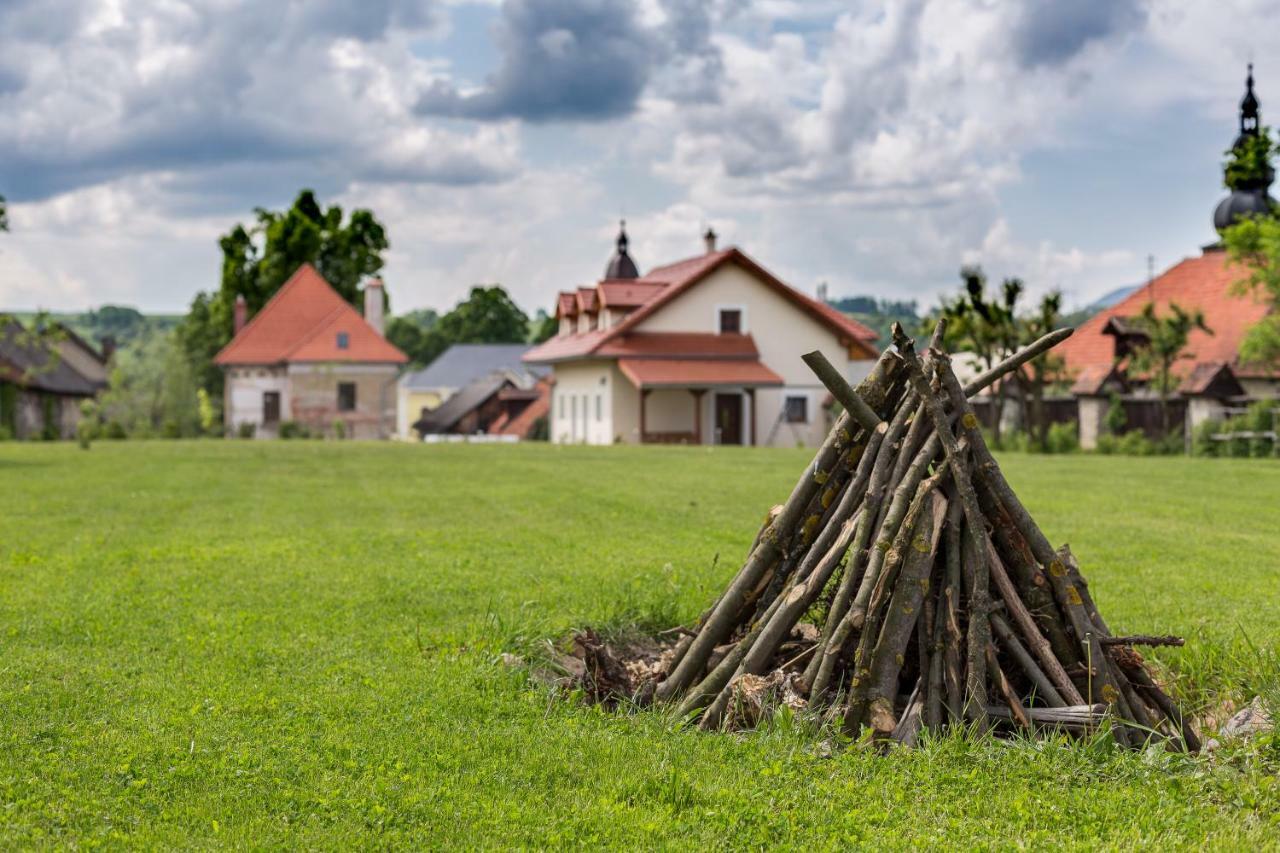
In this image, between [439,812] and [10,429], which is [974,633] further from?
[10,429]

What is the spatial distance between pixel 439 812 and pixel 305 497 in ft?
55.0

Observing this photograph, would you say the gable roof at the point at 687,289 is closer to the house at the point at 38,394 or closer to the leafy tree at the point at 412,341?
the house at the point at 38,394

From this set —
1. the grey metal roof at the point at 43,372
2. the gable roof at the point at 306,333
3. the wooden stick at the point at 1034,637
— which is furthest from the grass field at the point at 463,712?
the grey metal roof at the point at 43,372

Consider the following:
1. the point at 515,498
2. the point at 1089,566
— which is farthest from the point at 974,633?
the point at 515,498

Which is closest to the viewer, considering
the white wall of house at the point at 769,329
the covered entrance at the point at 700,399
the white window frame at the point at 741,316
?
the covered entrance at the point at 700,399

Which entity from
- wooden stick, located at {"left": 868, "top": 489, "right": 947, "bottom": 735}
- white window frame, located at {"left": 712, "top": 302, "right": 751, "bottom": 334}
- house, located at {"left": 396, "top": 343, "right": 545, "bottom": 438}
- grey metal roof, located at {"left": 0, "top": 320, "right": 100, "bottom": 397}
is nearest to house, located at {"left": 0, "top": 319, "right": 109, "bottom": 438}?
grey metal roof, located at {"left": 0, "top": 320, "right": 100, "bottom": 397}

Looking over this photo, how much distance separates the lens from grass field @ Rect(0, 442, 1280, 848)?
17.7ft

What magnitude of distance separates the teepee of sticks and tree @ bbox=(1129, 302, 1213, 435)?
36.2 m

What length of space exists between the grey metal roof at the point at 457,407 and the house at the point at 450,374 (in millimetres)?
13315

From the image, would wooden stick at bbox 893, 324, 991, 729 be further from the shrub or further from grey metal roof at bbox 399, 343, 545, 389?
grey metal roof at bbox 399, 343, 545, 389

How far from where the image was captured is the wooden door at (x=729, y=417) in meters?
54.0

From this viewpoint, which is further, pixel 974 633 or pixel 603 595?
pixel 603 595

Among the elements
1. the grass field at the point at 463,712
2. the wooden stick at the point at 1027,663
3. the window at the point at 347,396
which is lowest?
the grass field at the point at 463,712

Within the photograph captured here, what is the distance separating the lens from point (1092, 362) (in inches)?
1900
